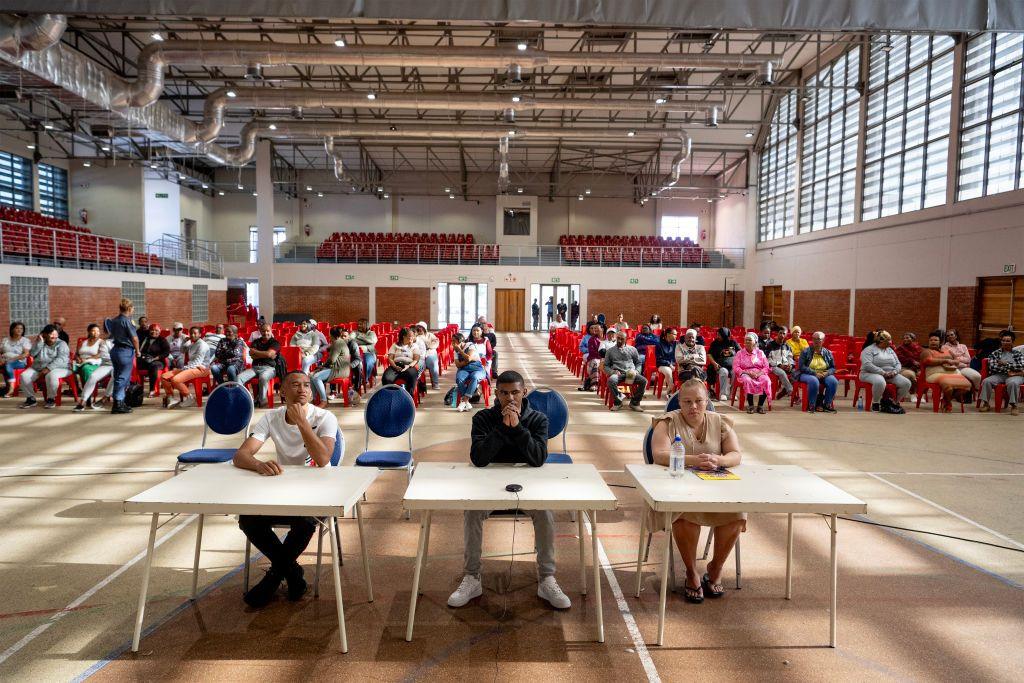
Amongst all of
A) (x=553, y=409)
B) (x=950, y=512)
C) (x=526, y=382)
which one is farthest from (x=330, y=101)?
(x=950, y=512)

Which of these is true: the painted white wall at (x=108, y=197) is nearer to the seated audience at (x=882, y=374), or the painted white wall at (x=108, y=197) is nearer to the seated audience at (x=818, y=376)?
the seated audience at (x=818, y=376)

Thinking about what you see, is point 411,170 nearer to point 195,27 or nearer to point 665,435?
point 195,27

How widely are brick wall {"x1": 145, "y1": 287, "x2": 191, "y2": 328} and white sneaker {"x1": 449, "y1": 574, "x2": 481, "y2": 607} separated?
812 inches

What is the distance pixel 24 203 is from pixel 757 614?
31303 millimetres

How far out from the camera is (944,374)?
446 inches

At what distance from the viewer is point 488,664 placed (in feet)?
10.7

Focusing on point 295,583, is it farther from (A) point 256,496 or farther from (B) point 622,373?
(B) point 622,373

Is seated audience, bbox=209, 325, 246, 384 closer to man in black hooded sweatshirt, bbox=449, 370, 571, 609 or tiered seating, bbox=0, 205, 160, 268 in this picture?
man in black hooded sweatshirt, bbox=449, 370, 571, 609

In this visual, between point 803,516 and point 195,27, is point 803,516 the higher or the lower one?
the lower one

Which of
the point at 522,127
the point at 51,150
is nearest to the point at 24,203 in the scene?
the point at 51,150

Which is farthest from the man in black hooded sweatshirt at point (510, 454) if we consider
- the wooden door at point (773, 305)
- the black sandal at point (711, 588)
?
the wooden door at point (773, 305)

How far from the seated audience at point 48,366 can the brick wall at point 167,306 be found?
36.7 feet

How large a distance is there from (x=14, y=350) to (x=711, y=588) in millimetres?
11945

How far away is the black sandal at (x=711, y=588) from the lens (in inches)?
158
